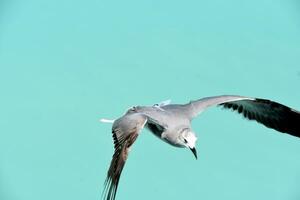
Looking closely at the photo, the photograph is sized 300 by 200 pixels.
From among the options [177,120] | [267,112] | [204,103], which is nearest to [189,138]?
[177,120]

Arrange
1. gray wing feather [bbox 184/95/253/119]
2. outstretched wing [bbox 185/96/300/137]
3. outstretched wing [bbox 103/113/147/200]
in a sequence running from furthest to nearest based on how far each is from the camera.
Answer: outstretched wing [bbox 185/96/300/137] → gray wing feather [bbox 184/95/253/119] → outstretched wing [bbox 103/113/147/200]

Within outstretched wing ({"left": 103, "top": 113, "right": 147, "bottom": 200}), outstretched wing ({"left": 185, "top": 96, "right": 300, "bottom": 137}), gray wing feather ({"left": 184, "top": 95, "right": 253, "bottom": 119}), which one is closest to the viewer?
outstretched wing ({"left": 103, "top": 113, "right": 147, "bottom": 200})

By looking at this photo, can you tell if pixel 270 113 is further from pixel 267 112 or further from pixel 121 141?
Answer: pixel 121 141

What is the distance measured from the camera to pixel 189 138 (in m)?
9.05

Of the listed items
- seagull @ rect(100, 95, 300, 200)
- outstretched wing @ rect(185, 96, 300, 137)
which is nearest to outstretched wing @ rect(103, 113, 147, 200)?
seagull @ rect(100, 95, 300, 200)

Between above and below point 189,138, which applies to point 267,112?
above

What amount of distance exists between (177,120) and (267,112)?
1816 mm

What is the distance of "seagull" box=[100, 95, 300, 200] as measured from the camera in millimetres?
8281

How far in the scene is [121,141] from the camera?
8383 millimetres

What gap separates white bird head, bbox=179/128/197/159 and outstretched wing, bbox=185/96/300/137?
36.0 inches

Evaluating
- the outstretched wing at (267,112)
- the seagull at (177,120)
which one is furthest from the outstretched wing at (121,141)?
the outstretched wing at (267,112)

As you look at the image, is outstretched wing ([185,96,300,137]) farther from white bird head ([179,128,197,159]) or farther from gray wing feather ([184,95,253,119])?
white bird head ([179,128,197,159])

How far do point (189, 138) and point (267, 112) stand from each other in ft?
6.21

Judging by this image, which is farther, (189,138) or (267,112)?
(267,112)
